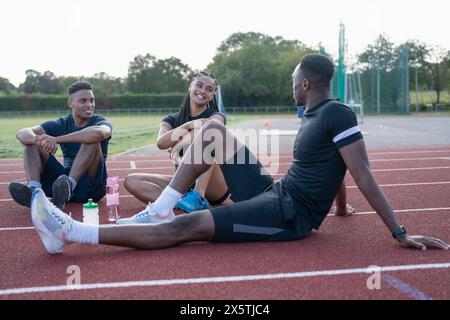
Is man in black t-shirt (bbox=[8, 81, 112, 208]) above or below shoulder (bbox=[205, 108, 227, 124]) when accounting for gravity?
below

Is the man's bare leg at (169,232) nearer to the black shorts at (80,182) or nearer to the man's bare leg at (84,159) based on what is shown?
the man's bare leg at (84,159)

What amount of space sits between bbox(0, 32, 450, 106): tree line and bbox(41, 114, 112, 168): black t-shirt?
136ft

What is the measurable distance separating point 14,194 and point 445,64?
183 feet

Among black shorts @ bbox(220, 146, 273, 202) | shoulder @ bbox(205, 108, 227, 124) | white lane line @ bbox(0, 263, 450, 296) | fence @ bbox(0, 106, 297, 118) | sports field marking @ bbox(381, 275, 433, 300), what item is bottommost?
sports field marking @ bbox(381, 275, 433, 300)

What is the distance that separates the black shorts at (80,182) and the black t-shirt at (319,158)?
7.40 ft

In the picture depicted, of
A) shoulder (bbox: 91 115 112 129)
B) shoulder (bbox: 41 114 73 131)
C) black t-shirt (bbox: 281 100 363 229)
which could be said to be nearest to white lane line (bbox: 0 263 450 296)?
black t-shirt (bbox: 281 100 363 229)

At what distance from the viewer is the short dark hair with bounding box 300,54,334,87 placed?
3312mm

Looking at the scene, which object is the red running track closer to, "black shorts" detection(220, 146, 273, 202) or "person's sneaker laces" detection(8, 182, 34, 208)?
"person's sneaker laces" detection(8, 182, 34, 208)

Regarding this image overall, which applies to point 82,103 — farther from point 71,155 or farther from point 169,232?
point 169,232

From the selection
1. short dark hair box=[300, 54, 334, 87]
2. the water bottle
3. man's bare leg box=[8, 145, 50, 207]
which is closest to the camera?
short dark hair box=[300, 54, 334, 87]

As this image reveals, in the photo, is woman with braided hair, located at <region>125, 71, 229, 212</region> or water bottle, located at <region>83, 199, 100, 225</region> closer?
water bottle, located at <region>83, 199, 100, 225</region>
